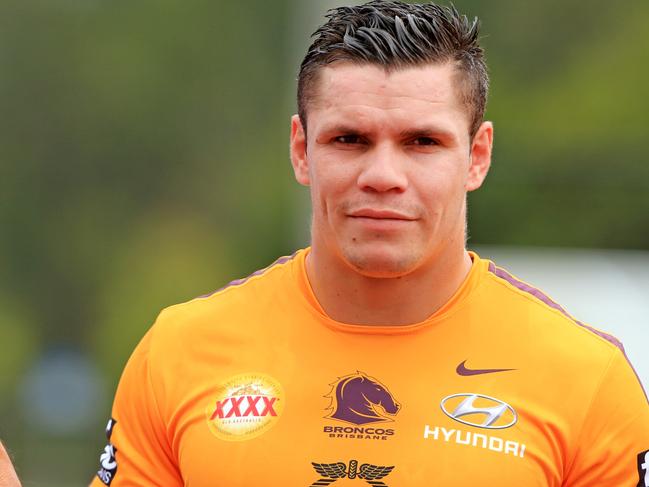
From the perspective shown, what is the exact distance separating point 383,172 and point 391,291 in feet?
1.38

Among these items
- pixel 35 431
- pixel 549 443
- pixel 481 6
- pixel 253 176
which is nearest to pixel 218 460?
pixel 549 443

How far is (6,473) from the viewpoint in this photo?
3.79 metres

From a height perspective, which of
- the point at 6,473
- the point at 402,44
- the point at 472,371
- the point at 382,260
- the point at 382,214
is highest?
the point at 402,44

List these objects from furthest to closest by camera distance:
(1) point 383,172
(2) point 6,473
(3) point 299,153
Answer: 1. (3) point 299,153
2. (2) point 6,473
3. (1) point 383,172

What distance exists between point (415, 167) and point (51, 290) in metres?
12.0

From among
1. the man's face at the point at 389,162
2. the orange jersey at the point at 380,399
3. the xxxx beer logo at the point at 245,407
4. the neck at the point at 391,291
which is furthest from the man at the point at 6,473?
the man's face at the point at 389,162

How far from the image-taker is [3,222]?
14906 mm

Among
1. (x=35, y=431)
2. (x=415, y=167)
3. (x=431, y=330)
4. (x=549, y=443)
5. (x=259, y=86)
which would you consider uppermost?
(x=259, y=86)

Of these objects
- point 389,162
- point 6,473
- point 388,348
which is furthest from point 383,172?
point 6,473

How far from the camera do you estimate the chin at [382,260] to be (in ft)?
11.9

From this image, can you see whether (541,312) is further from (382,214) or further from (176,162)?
(176,162)

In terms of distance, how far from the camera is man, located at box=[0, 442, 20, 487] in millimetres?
3764

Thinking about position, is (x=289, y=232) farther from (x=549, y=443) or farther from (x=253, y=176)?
(x=549, y=443)

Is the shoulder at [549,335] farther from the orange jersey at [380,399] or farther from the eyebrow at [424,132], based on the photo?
the eyebrow at [424,132]
